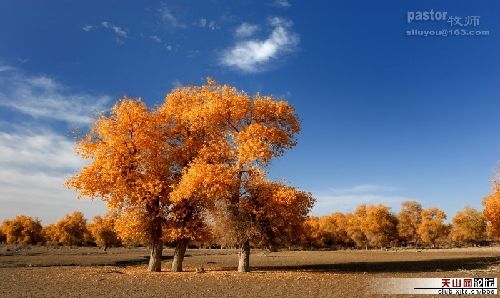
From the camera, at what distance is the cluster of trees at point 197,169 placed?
38.9 meters

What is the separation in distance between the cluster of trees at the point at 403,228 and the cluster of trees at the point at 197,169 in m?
101

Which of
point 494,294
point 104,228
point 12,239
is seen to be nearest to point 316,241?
point 104,228

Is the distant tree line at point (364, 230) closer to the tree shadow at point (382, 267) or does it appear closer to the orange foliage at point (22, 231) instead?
the orange foliage at point (22, 231)

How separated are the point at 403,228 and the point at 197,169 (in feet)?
443

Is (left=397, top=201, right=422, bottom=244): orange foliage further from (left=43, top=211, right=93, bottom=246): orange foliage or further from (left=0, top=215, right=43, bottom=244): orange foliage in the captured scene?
(left=0, top=215, right=43, bottom=244): orange foliage

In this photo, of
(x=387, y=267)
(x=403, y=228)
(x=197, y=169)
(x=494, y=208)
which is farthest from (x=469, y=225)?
(x=197, y=169)

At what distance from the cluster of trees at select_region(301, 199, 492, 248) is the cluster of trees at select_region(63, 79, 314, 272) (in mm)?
100848

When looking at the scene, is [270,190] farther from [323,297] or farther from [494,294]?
[494,294]

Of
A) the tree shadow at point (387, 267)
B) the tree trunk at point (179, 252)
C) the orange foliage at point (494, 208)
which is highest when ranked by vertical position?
the orange foliage at point (494, 208)

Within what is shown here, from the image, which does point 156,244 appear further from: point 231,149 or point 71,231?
point 71,231

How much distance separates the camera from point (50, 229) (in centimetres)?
17862

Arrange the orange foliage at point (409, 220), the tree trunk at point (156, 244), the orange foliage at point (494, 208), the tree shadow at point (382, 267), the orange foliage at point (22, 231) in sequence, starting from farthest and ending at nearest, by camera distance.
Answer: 1. the orange foliage at point (22, 231)
2. the orange foliage at point (409, 220)
3. the orange foliage at point (494, 208)
4. the tree shadow at point (382, 267)
5. the tree trunk at point (156, 244)

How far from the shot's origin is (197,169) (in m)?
37.8

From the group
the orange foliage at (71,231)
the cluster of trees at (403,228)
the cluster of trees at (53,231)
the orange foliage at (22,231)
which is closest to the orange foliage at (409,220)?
the cluster of trees at (403,228)
